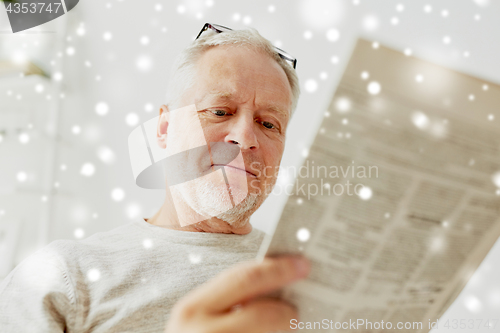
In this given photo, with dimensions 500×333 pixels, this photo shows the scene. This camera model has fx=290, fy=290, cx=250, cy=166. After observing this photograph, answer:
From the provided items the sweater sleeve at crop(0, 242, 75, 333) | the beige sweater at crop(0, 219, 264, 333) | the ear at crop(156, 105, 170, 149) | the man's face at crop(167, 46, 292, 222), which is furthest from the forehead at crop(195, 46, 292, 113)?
the sweater sleeve at crop(0, 242, 75, 333)

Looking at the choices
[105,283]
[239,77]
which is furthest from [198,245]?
[239,77]

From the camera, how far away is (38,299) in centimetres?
60

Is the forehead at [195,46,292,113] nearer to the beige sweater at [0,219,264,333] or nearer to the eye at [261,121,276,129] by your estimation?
the eye at [261,121,276,129]

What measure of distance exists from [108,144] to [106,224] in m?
0.37

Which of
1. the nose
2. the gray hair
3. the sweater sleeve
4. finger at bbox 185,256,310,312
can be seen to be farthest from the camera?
the gray hair

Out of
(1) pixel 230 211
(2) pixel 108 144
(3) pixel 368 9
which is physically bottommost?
(2) pixel 108 144

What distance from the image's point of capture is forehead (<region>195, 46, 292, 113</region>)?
0.85 metres

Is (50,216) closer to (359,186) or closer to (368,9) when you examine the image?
(359,186)

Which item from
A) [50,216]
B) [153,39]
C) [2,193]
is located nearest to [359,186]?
[153,39]

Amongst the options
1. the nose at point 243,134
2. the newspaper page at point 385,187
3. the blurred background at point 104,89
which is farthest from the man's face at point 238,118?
the newspaper page at point 385,187

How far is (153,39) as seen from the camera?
4.15 feet

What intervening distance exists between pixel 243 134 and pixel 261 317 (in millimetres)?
524

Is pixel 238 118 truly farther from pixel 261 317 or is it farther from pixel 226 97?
pixel 261 317

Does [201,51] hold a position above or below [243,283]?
above
